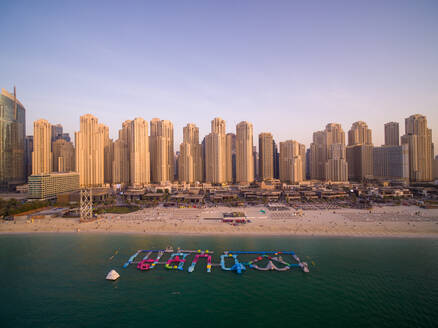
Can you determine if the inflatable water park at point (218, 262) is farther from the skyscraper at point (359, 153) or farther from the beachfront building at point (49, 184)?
the skyscraper at point (359, 153)

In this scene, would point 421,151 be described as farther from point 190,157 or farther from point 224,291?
point 224,291

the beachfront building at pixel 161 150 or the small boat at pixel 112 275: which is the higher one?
the beachfront building at pixel 161 150

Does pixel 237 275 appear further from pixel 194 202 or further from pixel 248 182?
pixel 248 182

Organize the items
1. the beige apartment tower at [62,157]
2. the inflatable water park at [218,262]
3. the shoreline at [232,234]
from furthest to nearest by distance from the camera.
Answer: the beige apartment tower at [62,157] < the shoreline at [232,234] < the inflatable water park at [218,262]

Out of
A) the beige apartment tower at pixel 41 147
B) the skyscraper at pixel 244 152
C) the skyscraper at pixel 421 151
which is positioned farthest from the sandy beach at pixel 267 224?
the beige apartment tower at pixel 41 147

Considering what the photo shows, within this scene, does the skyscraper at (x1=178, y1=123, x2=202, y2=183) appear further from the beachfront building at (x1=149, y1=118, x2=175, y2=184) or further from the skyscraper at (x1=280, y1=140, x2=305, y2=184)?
the skyscraper at (x1=280, y1=140, x2=305, y2=184)

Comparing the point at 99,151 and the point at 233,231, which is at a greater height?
the point at 99,151

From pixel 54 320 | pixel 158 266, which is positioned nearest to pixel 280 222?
pixel 158 266
